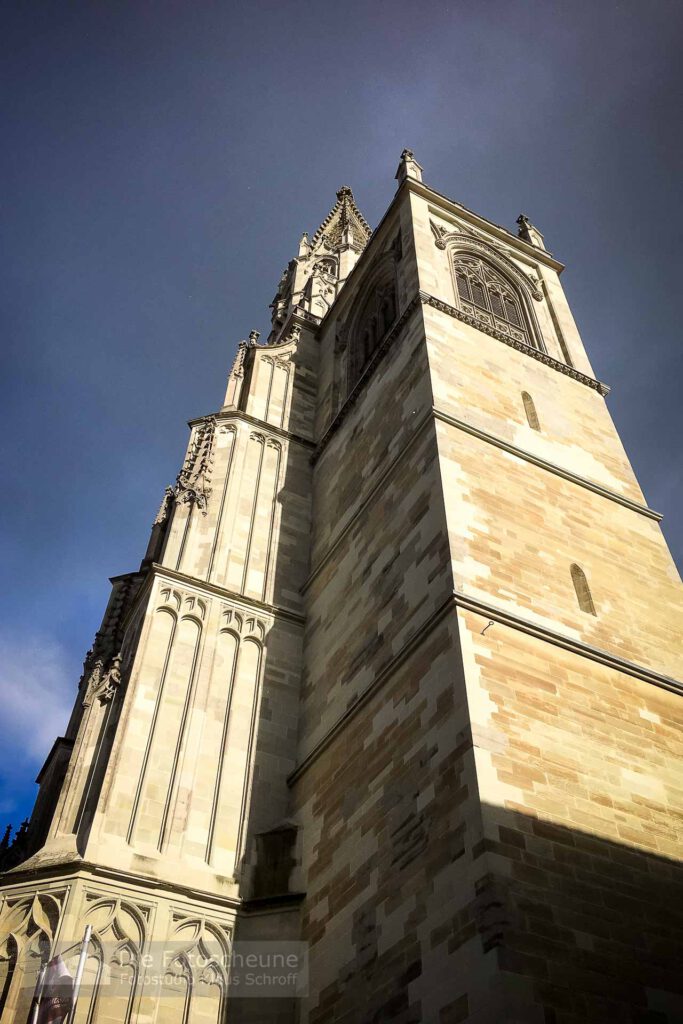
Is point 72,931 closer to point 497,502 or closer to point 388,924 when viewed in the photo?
point 388,924

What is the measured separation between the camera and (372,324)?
19172 millimetres

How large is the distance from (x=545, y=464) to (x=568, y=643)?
360 cm

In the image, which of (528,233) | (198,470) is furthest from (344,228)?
(198,470)

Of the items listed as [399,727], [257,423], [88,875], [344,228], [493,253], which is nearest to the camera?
[88,875]

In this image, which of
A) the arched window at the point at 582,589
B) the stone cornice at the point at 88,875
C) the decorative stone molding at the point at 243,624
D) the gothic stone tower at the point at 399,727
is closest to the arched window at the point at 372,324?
the gothic stone tower at the point at 399,727

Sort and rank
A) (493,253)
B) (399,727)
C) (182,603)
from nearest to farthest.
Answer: (399,727)
(182,603)
(493,253)

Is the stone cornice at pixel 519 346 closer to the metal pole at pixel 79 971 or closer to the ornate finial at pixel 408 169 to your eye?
the ornate finial at pixel 408 169

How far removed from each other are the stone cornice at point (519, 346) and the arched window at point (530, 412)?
153 cm

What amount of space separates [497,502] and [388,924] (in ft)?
16.5

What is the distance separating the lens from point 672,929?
23.8 feet

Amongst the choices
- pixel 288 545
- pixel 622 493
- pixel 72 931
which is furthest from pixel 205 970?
pixel 622 493

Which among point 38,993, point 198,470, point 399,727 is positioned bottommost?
point 38,993

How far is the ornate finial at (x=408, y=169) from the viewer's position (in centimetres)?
2000

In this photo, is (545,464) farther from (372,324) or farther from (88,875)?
(372,324)
